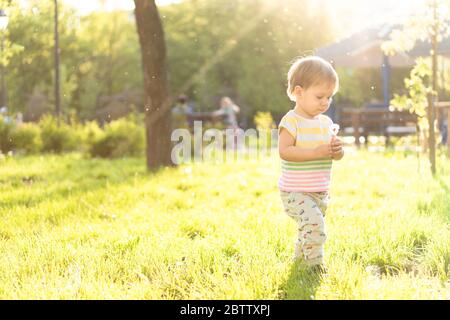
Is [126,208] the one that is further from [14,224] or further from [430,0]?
[430,0]

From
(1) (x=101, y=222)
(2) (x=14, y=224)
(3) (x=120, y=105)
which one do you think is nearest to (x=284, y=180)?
(1) (x=101, y=222)

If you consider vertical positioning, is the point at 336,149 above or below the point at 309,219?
above

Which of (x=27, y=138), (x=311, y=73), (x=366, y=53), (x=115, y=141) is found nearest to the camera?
(x=311, y=73)

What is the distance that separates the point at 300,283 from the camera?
348 centimetres

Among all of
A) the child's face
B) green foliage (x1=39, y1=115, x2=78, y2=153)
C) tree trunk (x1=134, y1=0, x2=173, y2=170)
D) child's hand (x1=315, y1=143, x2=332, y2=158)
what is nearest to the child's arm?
child's hand (x1=315, y1=143, x2=332, y2=158)

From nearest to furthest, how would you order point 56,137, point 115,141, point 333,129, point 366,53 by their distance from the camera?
point 333,129
point 115,141
point 56,137
point 366,53

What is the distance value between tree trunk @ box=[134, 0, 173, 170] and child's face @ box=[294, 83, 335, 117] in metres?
7.06

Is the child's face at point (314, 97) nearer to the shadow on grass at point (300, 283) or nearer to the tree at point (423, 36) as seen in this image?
the shadow on grass at point (300, 283)

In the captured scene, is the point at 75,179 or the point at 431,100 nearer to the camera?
the point at 431,100

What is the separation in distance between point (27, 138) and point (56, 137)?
0.87 meters

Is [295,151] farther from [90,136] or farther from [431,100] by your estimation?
[90,136]

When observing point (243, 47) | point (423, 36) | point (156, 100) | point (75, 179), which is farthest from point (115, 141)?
point (243, 47)

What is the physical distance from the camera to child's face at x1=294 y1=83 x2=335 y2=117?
3627mm

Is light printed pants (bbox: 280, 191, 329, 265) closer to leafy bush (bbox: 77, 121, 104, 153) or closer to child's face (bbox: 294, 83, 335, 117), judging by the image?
child's face (bbox: 294, 83, 335, 117)
